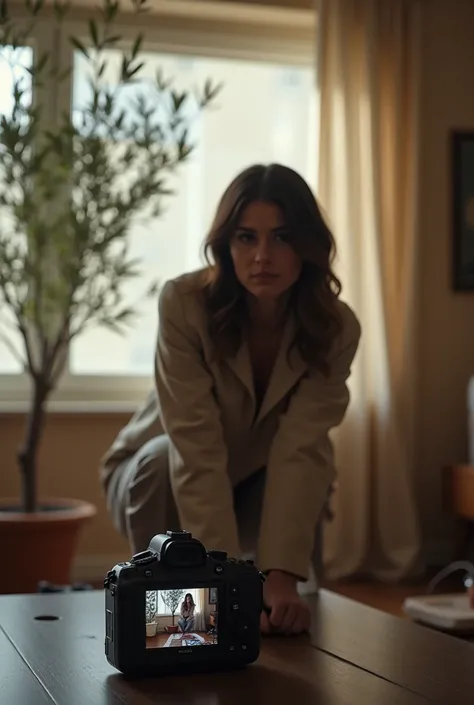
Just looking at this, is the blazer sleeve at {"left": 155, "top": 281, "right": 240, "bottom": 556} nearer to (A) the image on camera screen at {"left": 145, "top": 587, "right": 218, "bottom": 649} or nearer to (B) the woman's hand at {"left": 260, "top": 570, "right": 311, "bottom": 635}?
(B) the woman's hand at {"left": 260, "top": 570, "right": 311, "bottom": 635}

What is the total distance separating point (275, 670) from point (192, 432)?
697 millimetres

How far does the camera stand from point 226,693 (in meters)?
1.35

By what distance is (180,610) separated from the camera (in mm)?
1424

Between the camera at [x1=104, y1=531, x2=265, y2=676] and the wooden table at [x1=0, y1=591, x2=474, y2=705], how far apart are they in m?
0.03

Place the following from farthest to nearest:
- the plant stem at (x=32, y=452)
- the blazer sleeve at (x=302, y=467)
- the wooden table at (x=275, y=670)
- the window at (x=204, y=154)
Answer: the window at (x=204, y=154) → the plant stem at (x=32, y=452) → the blazer sleeve at (x=302, y=467) → the wooden table at (x=275, y=670)

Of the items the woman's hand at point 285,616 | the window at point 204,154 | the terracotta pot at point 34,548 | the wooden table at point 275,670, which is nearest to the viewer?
the wooden table at point 275,670

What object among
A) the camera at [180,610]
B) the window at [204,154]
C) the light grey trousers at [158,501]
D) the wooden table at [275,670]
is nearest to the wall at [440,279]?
the window at [204,154]

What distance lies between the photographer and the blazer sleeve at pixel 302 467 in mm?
1976

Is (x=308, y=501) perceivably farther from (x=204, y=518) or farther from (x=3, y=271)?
(x=3, y=271)

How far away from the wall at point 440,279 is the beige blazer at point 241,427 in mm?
2078

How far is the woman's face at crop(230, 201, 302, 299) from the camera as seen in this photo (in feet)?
6.84

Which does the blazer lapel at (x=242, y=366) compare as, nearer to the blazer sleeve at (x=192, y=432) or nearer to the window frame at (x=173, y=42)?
the blazer sleeve at (x=192, y=432)

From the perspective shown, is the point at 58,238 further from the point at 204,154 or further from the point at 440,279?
the point at 440,279

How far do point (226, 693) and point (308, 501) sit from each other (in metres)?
0.74
